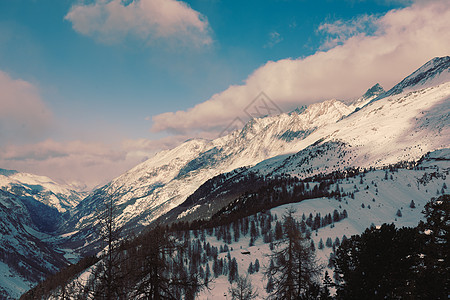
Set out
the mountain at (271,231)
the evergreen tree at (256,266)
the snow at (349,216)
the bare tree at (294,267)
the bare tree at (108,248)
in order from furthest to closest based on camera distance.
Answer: the mountain at (271,231)
the snow at (349,216)
the evergreen tree at (256,266)
the bare tree at (294,267)
the bare tree at (108,248)

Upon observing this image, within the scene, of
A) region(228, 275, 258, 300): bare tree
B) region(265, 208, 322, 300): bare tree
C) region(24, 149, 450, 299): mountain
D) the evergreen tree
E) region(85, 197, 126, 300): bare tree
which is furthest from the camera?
region(24, 149, 450, 299): mountain

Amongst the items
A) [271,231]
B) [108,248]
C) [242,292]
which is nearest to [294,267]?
[108,248]

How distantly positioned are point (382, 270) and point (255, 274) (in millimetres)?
79620

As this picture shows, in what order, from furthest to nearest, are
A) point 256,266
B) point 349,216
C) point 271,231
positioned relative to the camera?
point 349,216 < point 271,231 < point 256,266

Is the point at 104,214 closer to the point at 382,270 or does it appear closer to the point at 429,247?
the point at 382,270

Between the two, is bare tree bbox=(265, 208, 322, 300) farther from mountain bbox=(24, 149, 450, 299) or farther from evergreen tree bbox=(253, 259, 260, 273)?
evergreen tree bbox=(253, 259, 260, 273)

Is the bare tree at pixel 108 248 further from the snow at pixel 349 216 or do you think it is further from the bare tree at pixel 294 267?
the snow at pixel 349 216

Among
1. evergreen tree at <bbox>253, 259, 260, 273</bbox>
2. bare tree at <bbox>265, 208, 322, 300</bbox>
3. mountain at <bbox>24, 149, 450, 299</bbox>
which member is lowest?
evergreen tree at <bbox>253, 259, 260, 273</bbox>

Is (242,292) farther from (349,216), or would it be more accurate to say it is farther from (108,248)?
(349,216)

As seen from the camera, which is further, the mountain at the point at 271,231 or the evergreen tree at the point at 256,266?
the mountain at the point at 271,231

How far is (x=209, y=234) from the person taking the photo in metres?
158

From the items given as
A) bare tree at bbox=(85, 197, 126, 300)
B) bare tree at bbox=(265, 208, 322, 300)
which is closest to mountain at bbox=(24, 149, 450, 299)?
bare tree at bbox=(265, 208, 322, 300)

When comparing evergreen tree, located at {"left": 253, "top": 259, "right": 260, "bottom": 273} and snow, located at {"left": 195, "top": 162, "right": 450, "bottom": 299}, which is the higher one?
snow, located at {"left": 195, "top": 162, "right": 450, "bottom": 299}

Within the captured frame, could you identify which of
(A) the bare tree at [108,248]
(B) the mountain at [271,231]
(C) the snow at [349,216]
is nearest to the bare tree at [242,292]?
(B) the mountain at [271,231]
